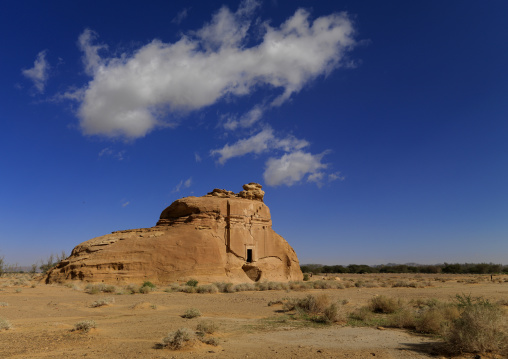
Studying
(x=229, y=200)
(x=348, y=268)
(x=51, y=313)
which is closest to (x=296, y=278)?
(x=229, y=200)

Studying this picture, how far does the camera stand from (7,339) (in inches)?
355

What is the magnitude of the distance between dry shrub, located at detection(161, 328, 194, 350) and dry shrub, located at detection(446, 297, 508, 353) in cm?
607

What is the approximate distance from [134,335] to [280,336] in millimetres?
4260

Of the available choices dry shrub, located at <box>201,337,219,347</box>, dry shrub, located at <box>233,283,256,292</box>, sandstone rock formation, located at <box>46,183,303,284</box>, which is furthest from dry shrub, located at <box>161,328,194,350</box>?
sandstone rock formation, located at <box>46,183,303,284</box>

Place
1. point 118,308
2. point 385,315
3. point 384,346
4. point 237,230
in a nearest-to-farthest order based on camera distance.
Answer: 1. point 384,346
2. point 385,315
3. point 118,308
4. point 237,230

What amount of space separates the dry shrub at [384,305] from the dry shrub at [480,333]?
6.52 meters

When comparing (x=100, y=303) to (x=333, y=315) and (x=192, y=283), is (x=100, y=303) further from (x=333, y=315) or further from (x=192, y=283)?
(x=192, y=283)

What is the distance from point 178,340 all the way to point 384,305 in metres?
9.58

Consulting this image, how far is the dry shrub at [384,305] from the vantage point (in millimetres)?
14000

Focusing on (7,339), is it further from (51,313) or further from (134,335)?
(51,313)

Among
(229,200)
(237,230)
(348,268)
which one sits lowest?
(348,268)

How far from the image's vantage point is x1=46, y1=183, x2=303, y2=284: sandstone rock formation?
28.0m

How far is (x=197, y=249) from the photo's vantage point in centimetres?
3041

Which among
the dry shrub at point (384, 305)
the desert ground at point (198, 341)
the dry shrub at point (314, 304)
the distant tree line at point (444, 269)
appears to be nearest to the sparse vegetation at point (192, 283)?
the desert ground at point (198, 341)
